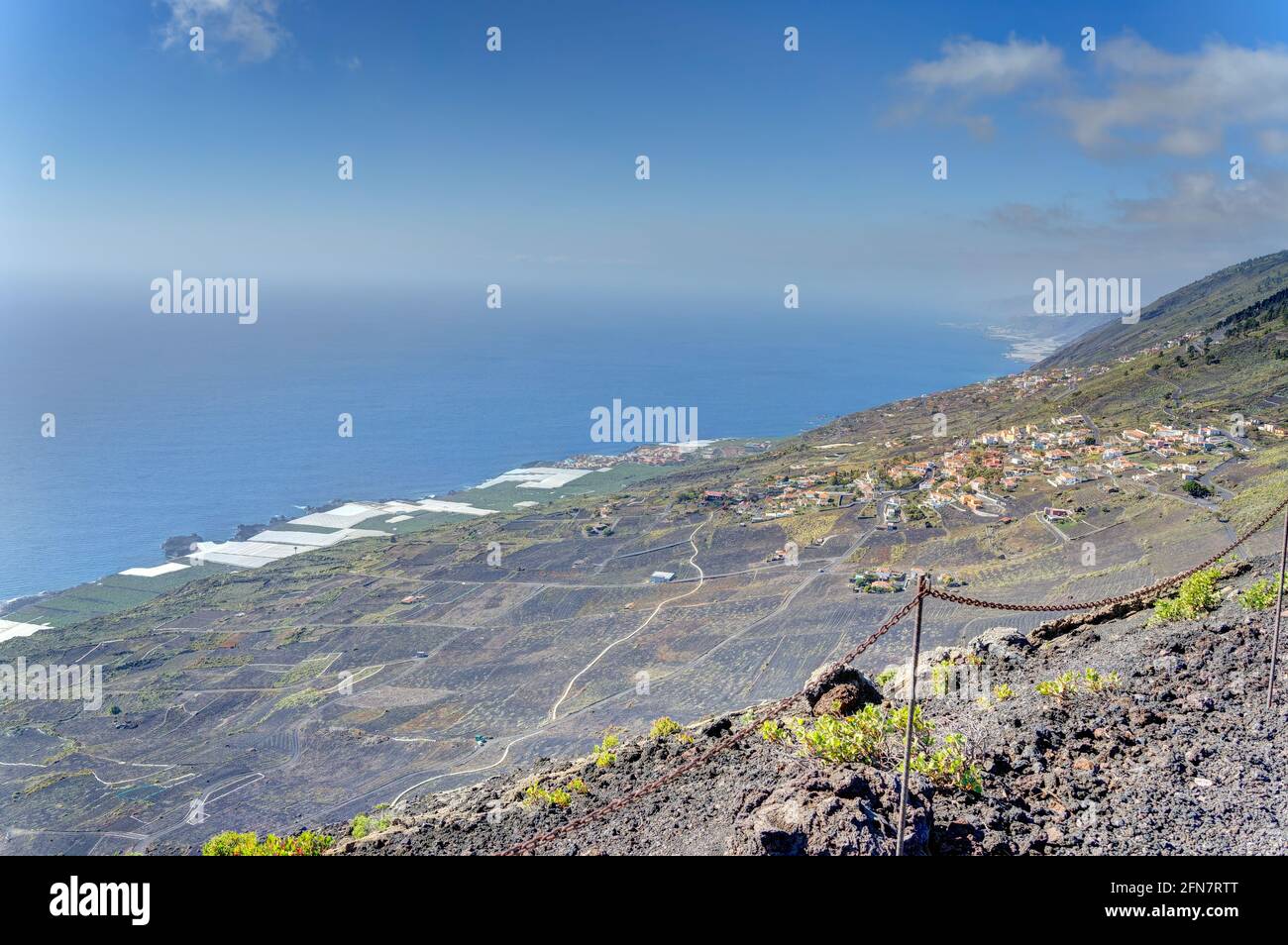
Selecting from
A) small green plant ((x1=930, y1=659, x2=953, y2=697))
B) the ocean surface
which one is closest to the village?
small green plant ((x1=930, y1=659, x2=953, y2=697))

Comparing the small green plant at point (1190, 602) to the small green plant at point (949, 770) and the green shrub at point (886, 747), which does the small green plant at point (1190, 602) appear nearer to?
the green shrub at point (886, 747)

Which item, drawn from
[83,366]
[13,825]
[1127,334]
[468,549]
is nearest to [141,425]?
[83,366]

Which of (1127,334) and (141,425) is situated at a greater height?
(1127,334)

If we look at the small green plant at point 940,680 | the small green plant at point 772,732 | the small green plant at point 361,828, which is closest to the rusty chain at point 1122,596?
the small green plant at point 940,680

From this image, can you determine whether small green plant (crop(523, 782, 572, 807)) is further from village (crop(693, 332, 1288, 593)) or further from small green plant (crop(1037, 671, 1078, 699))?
village (crop(693, 332, 1288, 593))

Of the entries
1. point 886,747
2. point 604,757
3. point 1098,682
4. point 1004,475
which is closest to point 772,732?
point 886,747

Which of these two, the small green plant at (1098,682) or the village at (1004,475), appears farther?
the village at (1004,475)
